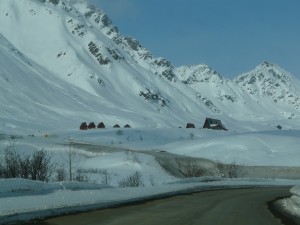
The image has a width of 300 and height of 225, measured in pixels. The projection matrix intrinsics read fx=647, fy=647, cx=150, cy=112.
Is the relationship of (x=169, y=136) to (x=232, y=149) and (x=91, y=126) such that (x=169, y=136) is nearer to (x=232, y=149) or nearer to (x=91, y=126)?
(x=91, y=126)

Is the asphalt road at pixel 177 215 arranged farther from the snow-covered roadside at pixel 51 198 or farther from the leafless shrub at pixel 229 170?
the leafless shrub at pixel 229 170

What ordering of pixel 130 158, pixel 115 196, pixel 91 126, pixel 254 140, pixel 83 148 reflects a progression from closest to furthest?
pixel 115 196 < pixel 130 158 < pixel 83 148 < pixel 254 140 < pixel 91 126

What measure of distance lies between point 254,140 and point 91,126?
200 feet

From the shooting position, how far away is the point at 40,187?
19391 mm

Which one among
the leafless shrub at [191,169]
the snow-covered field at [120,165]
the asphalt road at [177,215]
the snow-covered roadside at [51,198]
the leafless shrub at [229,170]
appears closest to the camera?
the asphalt road at [177,215]

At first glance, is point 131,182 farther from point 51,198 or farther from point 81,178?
point 51,198

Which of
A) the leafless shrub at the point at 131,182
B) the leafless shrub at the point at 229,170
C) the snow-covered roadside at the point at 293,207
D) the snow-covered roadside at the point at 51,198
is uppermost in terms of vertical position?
the leafless shrub at the point at 229,170

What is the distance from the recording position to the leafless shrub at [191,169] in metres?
56.5

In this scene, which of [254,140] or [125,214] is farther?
[254,140]

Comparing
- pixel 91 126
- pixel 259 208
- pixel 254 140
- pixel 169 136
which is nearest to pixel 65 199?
pixel 259 208

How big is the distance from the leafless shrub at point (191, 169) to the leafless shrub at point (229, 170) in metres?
1.54

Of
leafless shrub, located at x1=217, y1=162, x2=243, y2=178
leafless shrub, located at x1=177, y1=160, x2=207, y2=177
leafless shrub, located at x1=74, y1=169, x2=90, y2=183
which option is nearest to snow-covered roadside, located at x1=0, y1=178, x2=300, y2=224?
leafless shrub, located at x1=74, y1=169, x2=90, y2=183

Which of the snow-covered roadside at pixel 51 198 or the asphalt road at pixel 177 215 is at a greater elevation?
the snow-covered roadside at pixel 51 198

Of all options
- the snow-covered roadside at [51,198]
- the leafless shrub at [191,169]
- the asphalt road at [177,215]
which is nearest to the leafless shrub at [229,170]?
the leafless shrub at [191,169]
